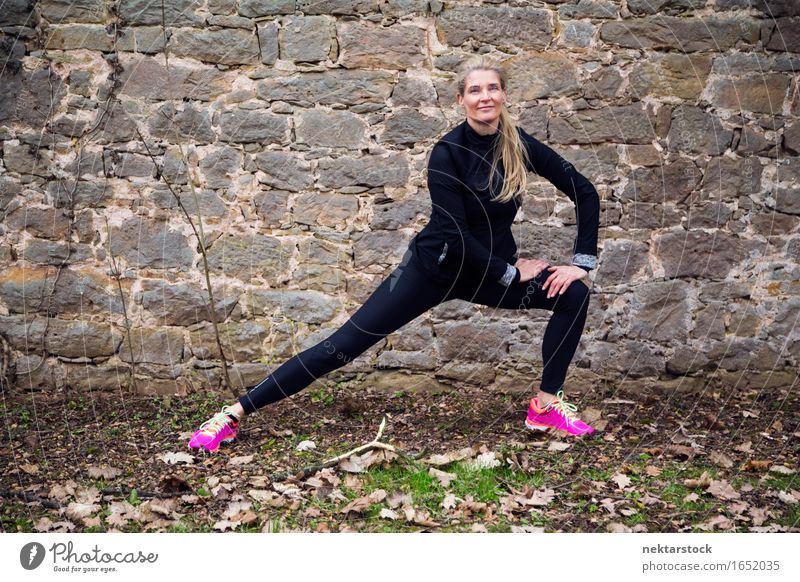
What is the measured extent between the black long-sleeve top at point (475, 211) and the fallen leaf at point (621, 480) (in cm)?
102

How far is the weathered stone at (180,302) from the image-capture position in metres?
5.10

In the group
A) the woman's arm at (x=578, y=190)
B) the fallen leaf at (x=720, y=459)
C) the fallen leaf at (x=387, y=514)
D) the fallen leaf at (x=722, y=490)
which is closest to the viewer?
the fallen leaf at (x=387, y=514)

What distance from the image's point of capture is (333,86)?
494 cm

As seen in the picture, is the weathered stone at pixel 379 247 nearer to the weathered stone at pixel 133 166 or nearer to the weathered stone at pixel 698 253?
the weathered stone at pixel 133 166

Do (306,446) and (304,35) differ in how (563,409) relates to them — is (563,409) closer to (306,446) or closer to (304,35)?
(306,446)

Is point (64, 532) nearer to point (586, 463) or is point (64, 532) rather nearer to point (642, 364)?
point (586, 463)

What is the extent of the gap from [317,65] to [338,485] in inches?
103

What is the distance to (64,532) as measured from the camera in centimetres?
316

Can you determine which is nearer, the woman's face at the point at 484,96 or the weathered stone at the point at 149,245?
the woman's face at the point at 484,96

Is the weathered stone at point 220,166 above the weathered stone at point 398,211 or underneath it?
above

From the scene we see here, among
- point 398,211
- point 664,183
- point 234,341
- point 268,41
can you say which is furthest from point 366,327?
point 664,183

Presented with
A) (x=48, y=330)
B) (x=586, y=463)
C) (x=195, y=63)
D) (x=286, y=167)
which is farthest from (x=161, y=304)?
(x=586, y=463)

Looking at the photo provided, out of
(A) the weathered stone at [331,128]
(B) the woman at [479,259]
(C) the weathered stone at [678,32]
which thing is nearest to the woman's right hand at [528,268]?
(B) the woman at [479,259]

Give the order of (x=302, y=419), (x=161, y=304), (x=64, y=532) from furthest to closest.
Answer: (x=161, y=304), (x=302, y=419), (x=64, y=532)
